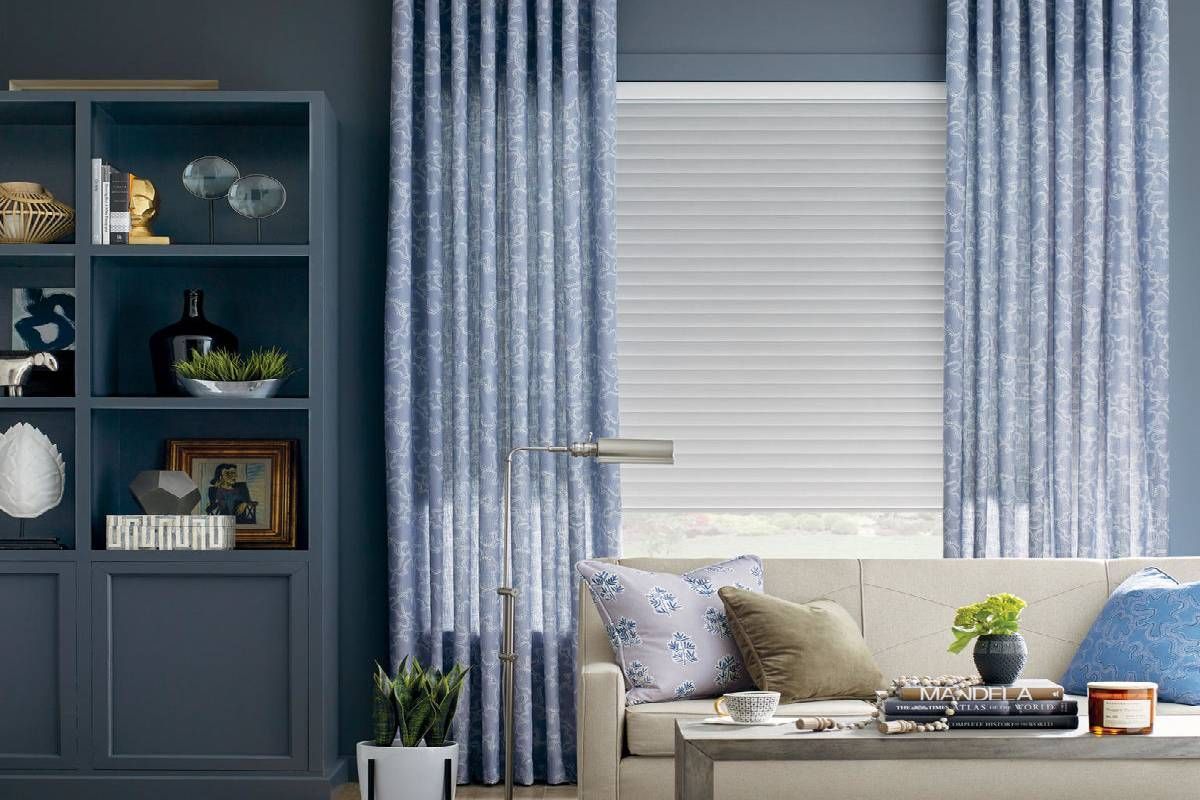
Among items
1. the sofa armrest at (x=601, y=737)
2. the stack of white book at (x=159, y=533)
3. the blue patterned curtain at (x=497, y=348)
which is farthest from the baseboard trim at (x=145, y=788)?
the sofa armrest at (x=601, y=737)

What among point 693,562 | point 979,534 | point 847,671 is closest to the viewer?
point 847,671

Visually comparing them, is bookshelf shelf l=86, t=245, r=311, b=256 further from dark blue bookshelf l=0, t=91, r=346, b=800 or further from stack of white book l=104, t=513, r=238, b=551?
stack of white book l=104, t=513, r=238, b=551

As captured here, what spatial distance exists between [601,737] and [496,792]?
1038mm

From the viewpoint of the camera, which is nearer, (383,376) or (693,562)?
(693,562)

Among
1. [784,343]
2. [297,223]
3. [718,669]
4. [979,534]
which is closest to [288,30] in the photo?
[297,223]

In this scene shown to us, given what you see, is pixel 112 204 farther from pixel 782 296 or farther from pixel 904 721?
pixel 904 721

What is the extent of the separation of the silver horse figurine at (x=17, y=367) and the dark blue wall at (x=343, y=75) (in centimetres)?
75

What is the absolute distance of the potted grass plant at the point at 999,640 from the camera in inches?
109

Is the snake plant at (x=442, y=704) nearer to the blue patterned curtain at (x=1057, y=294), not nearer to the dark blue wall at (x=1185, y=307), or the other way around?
the blue patterned curtain at (x=1057, y=294)

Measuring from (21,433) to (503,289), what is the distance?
161 cm

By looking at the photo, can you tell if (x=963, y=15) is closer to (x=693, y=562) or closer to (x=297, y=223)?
(x=693, y=562)

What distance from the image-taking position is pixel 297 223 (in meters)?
4.16

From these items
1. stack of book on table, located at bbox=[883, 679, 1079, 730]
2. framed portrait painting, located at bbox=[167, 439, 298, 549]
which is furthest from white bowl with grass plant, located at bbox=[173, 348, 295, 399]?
stack of book on table, located at bbox=[883, 679, 1079, 730]

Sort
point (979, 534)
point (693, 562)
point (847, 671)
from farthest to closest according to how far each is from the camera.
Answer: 1. point (979, 534)
2. point (693, 562)
3. point (847, 671)
